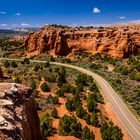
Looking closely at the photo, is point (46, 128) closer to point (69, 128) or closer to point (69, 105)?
point (69, 128)

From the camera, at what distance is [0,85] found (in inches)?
599

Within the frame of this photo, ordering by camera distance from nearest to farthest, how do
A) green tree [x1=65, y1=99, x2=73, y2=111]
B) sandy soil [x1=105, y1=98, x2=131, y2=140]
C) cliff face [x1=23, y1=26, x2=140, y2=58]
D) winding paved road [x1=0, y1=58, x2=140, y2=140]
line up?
sandy soil [x1=105, y1=98, x2=131, y2=140], winding paved road [x1=0, y1=58, x2=140, y2=140], green tree [x1=65, y1=99, x2=73, y2=111], cliff face [x1=23, y1=26, x2=140, y2=58]

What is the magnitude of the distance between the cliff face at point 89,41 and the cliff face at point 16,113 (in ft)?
271

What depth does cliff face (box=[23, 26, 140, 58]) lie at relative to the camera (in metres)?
96.9

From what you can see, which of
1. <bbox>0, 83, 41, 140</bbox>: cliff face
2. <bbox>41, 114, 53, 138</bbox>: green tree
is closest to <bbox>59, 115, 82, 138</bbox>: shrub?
<bbox>41, 114, 53, 138</bbox>: green tree

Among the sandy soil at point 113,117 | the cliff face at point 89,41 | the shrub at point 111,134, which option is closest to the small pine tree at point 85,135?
the shrub at point 111,134

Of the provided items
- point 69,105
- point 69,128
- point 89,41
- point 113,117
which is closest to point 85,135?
point 69,128

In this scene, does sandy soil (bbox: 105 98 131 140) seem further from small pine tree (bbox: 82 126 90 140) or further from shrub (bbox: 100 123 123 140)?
small pine tree (bbox: 82 126 90 140)

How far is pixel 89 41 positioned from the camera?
335 feet

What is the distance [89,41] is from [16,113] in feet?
300

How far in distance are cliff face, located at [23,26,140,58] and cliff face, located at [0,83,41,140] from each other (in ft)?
271

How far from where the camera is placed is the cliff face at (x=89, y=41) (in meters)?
96.9

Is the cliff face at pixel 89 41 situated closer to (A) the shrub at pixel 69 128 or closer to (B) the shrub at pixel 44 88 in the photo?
(B) the shrub at pixel 44 88

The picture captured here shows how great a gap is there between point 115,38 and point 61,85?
45838 millimetres
